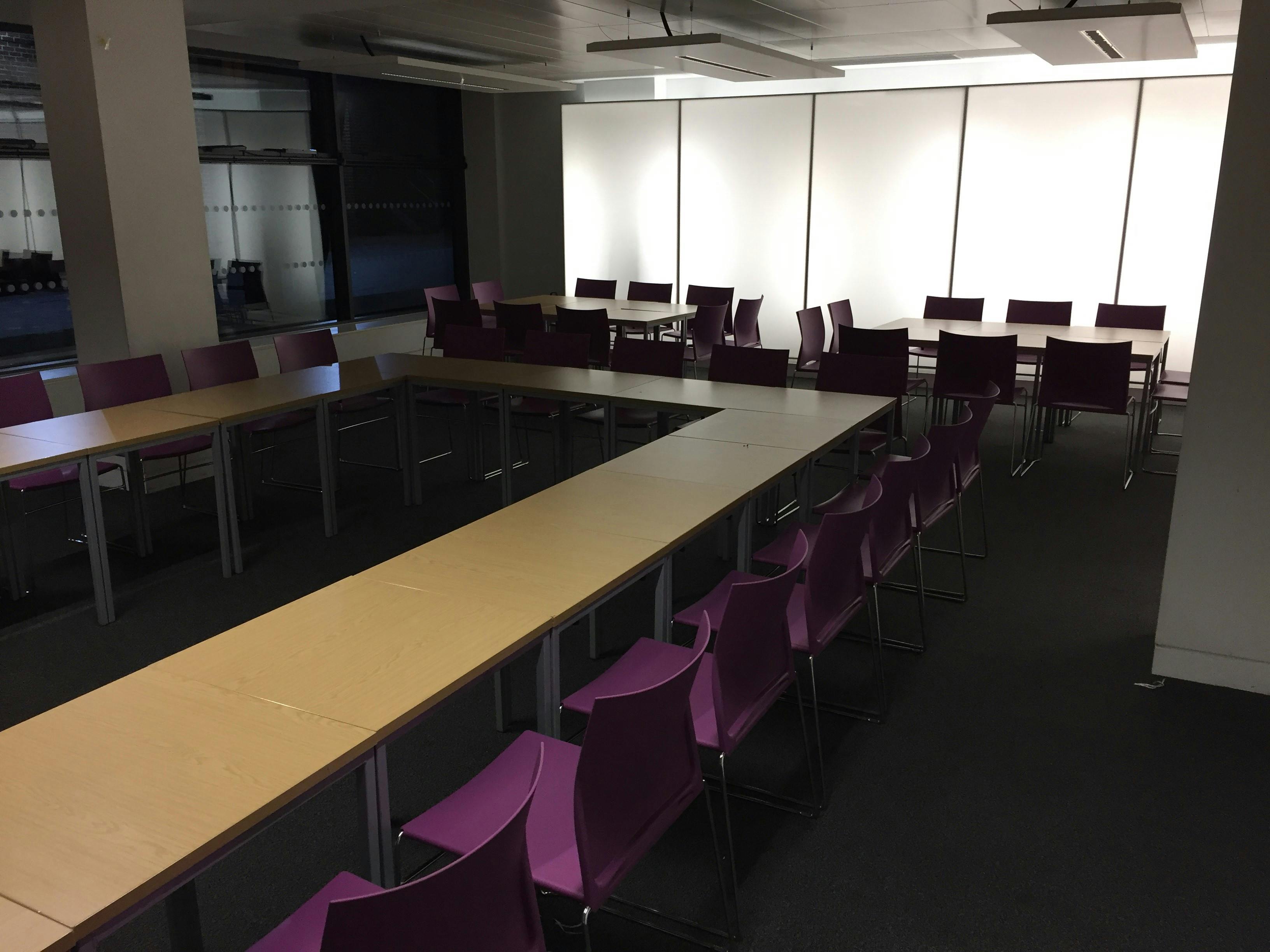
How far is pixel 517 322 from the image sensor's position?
7.45 meters

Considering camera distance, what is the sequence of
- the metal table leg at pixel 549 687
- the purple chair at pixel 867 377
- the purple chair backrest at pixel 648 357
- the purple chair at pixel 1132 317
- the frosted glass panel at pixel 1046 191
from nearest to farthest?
the metal table leg at pixel 549 687 < the purple chair at pixel 867 377 < the purple chair backrest at pixel 648 357 < the purple chair at pixel 1132 317 < the frosted glass panel at pixel 1046 191

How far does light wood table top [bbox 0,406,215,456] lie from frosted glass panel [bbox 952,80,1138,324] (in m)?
6.99

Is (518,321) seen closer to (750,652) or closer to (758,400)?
(758,400)

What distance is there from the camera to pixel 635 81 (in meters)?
10.2

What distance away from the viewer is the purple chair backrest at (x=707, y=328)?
26.2ft

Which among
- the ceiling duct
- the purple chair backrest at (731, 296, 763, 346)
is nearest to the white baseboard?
the ceiling duct

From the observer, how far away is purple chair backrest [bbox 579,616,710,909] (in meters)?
1.85

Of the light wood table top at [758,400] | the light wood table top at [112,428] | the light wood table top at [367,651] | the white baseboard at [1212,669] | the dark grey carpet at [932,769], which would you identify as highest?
the light wood table top at [758,400]

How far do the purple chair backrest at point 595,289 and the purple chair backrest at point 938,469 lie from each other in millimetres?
5572

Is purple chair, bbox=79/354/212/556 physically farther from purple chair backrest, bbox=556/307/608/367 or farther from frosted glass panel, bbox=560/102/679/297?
frosted glass panel, bbox=560/102/679/297

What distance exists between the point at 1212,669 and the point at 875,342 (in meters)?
3.29

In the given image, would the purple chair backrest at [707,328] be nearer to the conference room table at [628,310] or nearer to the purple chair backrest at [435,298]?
the conference room table at [628,310]

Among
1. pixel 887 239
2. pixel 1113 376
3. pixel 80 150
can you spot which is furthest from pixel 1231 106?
pixel 887 239

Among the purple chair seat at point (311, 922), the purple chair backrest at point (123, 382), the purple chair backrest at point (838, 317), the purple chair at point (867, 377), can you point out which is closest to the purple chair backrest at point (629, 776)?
the purple chair seat at point (311, 922)
